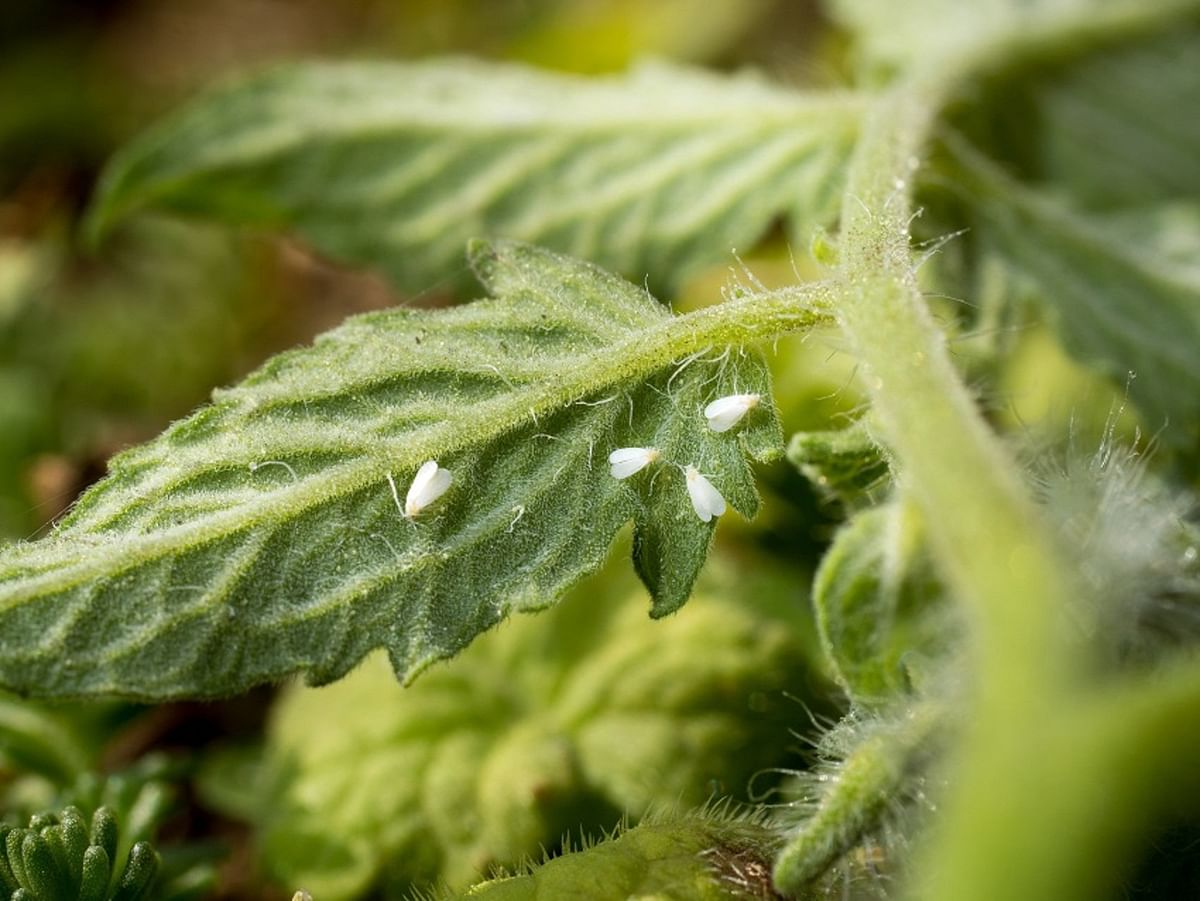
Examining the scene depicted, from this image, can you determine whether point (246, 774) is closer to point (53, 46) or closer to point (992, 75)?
point (992, 75)

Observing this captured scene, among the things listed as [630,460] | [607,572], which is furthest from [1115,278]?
[630,460]

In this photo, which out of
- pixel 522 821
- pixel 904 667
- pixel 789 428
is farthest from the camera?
pixel 789 428

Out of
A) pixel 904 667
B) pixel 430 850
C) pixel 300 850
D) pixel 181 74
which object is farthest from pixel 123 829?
pixel 181 74

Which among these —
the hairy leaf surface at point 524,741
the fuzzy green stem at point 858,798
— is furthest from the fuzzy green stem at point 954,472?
the hairy leaf surface at point 524,741

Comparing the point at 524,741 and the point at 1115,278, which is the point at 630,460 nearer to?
the point at 524,741

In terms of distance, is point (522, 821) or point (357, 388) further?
point (522, 821)

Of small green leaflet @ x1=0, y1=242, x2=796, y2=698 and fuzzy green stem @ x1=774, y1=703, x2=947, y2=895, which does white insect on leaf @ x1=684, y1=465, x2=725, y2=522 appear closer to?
small green leaflet @ x1=0, y1=242, x2=796, y2=698
